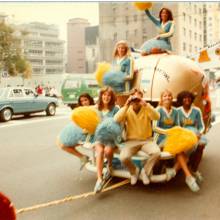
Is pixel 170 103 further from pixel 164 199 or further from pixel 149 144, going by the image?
pixel 164 199

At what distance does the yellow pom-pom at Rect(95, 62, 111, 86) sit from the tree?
12.3 m

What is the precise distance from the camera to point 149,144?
4.56m

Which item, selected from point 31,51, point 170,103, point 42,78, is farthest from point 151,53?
point 42,78

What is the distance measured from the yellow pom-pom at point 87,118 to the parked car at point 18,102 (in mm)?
8737

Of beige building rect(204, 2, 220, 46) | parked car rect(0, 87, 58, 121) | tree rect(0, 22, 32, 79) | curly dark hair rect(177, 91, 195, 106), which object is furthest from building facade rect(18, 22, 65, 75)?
curly dark hair rect(177, 91, 195, 106)

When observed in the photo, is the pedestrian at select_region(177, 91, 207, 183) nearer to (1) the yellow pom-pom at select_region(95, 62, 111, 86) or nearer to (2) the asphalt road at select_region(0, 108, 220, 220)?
(2) the asphalt road at select_region(0, 108, 220, 220)

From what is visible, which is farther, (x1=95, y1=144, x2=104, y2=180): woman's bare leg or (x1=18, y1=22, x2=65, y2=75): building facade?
(x1=18, y1=22, x2=65, y2=75): building facade

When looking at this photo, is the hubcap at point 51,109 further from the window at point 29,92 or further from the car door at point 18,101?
the car door at point 18,101

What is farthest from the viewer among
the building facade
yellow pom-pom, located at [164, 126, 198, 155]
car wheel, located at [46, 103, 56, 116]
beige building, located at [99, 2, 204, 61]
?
beige building, located at [99, 2, 204, 61]

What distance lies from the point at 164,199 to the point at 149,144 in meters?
0.68

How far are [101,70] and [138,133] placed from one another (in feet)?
4.24

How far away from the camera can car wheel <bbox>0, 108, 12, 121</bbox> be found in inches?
510

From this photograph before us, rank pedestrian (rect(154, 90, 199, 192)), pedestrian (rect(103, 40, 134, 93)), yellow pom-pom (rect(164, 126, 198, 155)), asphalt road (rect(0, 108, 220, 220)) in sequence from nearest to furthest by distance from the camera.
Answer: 1. asphalt road (rect(0, 108, 220, 220))
2. yellow pom-pom (rect(164, 126, 198, 155))
3. pedestrian (rect(154, 90, 199, 192))
4. pedestrian (rect(103, 40, 134, 93))

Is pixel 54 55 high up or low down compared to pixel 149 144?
up
